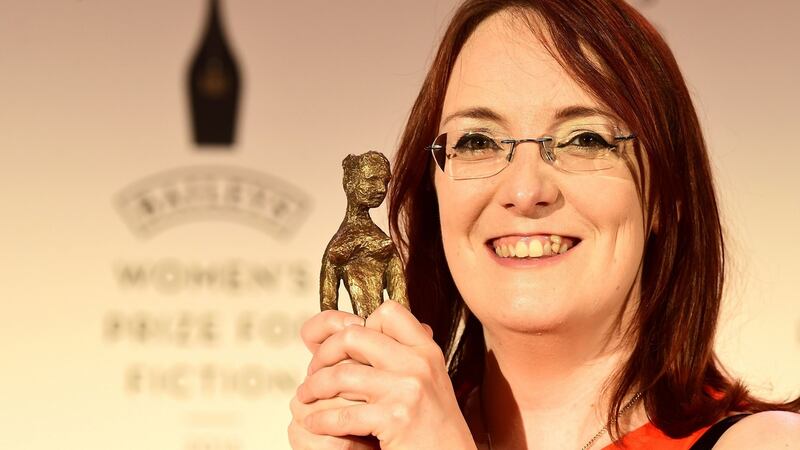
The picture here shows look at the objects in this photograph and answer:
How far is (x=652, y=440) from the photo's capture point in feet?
3.85

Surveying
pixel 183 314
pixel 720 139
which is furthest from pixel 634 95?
pixel 183 314

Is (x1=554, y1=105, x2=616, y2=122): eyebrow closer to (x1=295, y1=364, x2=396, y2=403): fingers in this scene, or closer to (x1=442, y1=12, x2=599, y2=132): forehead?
(x1=442, y1=12, x2=599, y2=132): forehead

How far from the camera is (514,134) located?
3.76 feet

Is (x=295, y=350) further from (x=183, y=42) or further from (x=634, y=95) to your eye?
(x=634, y=95)

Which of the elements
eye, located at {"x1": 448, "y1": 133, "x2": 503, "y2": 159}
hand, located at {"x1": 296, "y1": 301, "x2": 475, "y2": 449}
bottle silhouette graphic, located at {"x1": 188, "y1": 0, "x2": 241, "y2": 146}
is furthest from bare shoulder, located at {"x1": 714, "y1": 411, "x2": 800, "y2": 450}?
bottle silhouette graphic, located at {"x1": 188, "y1": 0, "x2": 241, "y2": 146}

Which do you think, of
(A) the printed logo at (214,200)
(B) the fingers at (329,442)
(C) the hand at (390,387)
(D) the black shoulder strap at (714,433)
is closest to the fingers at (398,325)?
(C) the hand at (390,387)

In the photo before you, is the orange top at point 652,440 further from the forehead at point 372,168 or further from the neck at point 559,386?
the forehead at point 372,168

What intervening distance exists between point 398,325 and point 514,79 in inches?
12.0

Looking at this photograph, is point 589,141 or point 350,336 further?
point 589,141

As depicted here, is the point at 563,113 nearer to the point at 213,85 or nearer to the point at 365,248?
the point at 365,248

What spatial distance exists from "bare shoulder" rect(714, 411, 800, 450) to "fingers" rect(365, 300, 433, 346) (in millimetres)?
323

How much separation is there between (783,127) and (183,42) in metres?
1.37

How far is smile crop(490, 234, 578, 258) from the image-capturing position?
1.14 m

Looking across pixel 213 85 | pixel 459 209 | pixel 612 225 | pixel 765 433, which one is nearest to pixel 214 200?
pixel 213 85
